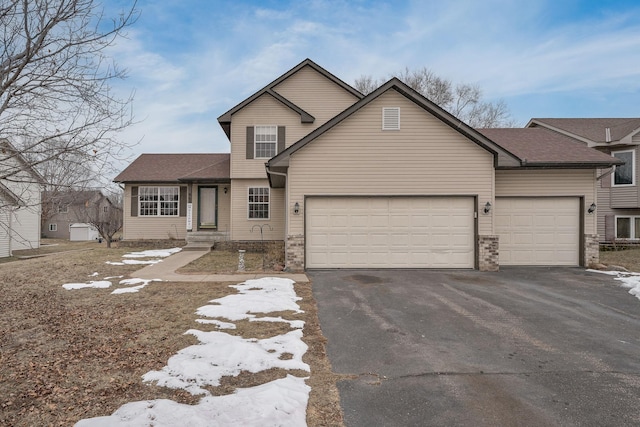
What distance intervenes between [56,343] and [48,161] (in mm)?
2671

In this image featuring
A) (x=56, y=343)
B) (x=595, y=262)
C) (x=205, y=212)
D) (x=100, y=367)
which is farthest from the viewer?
(x=205, y=212)

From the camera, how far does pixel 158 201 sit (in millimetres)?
18906

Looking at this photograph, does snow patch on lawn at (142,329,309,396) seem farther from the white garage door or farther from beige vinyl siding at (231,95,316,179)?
beige vinyl siding at (231,95,316,179)

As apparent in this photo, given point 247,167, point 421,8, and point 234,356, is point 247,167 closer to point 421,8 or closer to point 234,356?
point 421,8

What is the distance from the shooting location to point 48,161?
185 inches

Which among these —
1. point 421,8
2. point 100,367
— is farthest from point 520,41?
point 100,367

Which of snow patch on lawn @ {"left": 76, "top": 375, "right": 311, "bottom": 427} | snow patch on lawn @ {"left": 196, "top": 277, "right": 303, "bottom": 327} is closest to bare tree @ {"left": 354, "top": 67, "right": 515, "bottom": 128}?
snow patch on lawn @ {"left": 196, "top": 277, "right": 303, "bottom": 327}

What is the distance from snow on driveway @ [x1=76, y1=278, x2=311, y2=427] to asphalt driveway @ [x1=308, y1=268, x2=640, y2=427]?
540 millimetres

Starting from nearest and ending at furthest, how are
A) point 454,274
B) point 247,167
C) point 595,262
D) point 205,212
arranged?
point 454,274, point 595,262, point 247,167, point 205,212

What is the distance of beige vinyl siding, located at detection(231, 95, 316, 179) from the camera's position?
16.5m

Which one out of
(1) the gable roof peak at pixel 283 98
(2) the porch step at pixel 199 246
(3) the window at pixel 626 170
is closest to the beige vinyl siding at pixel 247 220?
(2) the porch step at pixel 199 246

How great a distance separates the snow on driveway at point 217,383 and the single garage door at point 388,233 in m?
5.19

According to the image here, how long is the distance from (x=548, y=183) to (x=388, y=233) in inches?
232

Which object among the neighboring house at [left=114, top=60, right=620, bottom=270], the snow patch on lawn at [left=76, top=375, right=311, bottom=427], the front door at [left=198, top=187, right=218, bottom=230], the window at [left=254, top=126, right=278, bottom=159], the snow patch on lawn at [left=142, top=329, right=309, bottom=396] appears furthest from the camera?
the front door at [left=198, top=187, right=218, bottom=230]
